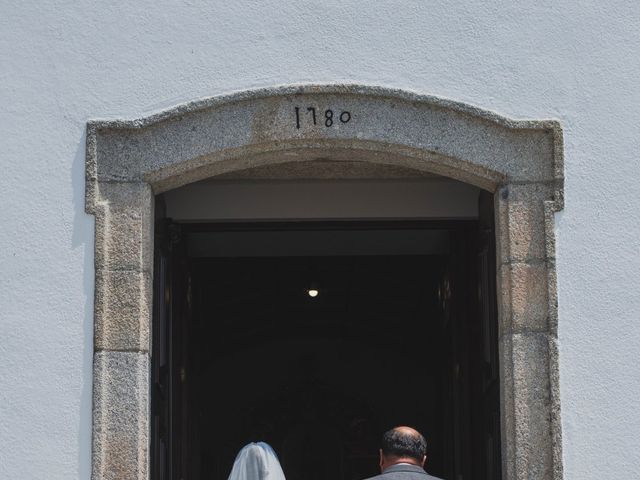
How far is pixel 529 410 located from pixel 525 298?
52cm

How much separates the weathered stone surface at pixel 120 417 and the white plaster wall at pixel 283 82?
0.24 feet

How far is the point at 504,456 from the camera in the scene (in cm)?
725

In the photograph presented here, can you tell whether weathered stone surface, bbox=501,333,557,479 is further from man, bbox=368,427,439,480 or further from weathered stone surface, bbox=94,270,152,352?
weathered stone surface, bbox=94,270,152,352

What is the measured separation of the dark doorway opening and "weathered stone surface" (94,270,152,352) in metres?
0.94

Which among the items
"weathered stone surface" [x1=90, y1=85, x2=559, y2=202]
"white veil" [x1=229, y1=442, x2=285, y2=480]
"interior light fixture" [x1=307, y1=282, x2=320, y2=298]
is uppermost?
"weathered stone surface" [x1=90, y1=85, x2=559, y2=202]

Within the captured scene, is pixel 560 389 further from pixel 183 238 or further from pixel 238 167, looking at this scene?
pixel 183 238

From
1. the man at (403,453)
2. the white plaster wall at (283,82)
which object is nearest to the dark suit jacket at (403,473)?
the man at (403,453)

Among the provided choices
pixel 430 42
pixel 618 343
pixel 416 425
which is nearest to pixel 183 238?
pixel 430 42

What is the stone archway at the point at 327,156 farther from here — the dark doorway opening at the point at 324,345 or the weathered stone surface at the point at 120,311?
the dark doorway opening at the point at 324,345

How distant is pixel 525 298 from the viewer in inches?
284

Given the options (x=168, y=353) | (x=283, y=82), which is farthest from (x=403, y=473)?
(x=168, y=353)

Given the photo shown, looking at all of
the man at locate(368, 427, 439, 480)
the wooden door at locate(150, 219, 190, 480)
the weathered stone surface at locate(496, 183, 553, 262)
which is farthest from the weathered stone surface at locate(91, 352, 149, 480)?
the weathered stone surface at locate(496, 183, 553, 262)

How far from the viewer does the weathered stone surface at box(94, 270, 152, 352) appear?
7168 millimetres

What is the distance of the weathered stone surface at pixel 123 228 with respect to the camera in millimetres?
7246
